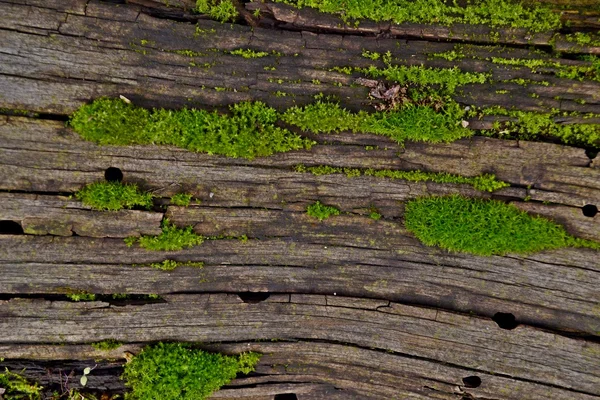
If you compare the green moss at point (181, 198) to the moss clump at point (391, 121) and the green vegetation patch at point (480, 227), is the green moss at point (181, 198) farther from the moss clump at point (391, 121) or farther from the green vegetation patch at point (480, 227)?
the green vegetation patch at point (480, 227)

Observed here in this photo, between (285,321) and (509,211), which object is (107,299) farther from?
(509,211)

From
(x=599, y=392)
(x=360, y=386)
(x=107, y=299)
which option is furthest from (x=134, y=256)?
(x=599, y=392)

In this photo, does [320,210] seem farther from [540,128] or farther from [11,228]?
[11,228]

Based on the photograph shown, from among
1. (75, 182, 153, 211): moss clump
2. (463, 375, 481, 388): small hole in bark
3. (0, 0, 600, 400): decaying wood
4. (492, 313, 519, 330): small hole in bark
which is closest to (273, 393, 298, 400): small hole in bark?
(0, 0, 600, 400): decaying wood

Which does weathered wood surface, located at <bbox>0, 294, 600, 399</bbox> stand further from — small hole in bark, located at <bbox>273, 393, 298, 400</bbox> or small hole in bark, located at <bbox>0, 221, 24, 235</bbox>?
small hole in bark, located at <bbox>0, 221, 24, 235</bbox>

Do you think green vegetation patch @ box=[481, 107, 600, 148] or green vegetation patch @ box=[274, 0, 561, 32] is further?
green vegetation patch @ box=[481, 107, 600, 148]

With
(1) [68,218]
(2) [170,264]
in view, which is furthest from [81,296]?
(2) [170,264]
